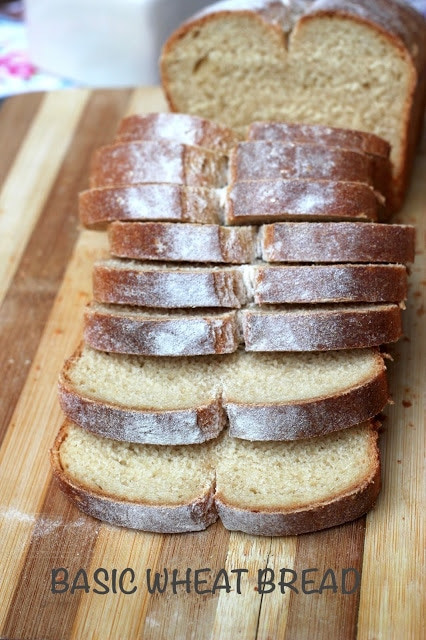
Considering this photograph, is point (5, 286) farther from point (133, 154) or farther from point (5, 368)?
point (133, 154)

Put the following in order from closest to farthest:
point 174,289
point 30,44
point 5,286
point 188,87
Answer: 1. point 174,289
2. point 5,286
3. point 188,87
4. point 30,44

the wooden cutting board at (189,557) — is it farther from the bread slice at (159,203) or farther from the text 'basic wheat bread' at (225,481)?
the bread slice at (159,203)

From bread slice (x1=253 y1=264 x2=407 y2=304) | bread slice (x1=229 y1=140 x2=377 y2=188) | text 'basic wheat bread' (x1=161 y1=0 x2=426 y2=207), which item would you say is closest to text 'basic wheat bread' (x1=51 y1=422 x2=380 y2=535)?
bread slice (x1=253 y1=264 x2=407 y2=304)

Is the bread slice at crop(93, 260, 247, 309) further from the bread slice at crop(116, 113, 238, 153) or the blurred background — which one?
the blurred background

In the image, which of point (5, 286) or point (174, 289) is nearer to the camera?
point (174, 289)

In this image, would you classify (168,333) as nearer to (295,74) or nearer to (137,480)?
(137,480)

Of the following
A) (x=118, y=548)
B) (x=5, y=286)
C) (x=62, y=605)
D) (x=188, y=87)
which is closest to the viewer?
(x=62, y=605)

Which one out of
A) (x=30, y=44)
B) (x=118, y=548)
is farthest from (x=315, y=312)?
(x=30, y=44)
